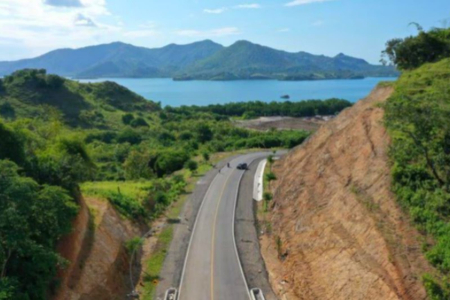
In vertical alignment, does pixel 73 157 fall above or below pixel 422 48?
below

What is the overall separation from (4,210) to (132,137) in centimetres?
7330

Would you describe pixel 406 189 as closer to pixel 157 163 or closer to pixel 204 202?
pixel 204 202

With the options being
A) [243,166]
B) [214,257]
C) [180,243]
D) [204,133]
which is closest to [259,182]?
[243,166]

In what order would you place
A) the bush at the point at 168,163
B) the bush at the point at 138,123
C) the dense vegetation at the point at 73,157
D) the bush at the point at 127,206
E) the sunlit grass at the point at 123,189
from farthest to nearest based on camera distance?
the bush at the point at 138,123, the bush at the point at 168,163, the sunlit grass at the point at 123,189, the bush at the point at 127,206, the dense vegetation at the point at 73,157

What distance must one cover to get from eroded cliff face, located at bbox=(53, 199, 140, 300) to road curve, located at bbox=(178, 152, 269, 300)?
412cm

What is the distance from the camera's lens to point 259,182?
4897 cm

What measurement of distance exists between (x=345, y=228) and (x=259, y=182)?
24648mm

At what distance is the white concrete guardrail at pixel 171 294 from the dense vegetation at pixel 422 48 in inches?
1362

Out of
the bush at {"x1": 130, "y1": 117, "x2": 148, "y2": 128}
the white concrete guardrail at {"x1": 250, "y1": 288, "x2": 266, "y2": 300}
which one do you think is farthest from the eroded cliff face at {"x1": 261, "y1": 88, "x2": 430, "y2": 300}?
the bush at {"x1": 130, "y1": 117, "x2": 148, "y2": 128}

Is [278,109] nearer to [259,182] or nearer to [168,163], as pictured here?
[168,163]

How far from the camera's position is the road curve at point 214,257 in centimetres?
2520

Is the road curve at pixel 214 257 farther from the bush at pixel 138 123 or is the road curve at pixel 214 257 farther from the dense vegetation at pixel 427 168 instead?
the bush at pixel 138 123

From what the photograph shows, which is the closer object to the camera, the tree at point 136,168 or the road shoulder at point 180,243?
the road shoulder at point 180,243

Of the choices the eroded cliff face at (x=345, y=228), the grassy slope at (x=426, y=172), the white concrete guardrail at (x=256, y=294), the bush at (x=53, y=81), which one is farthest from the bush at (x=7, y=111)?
the grassy slope at (x=426, y=172)
